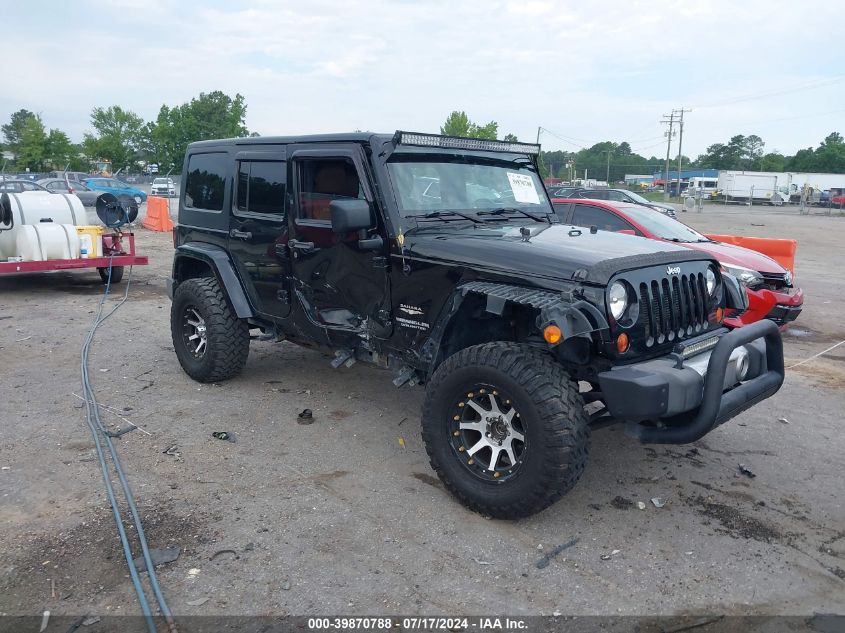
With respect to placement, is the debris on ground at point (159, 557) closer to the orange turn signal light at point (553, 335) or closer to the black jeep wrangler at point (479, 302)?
the black jeep wrangler at point (479, 302)

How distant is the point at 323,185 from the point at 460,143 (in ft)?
3.36

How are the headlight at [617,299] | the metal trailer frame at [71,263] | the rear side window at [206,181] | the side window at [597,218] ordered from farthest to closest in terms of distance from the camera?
the metal trailer frame at [71,263] → the side window at [597,218] → the rear side window at [206,181] → the headlight at [617,299]

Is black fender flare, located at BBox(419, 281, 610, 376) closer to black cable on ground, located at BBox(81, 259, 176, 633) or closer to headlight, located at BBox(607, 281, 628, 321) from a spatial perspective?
headlight, located at BBox(607, 281, 628, 321)

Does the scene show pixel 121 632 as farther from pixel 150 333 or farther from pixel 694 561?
pixel 150 333

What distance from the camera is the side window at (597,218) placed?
900cm

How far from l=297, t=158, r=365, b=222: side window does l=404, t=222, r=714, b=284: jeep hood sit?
2.17ft

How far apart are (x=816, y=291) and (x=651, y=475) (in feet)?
29.6

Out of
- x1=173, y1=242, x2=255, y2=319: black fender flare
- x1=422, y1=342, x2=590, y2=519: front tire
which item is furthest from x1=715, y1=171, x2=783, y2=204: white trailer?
x1=422, y1=342, x2=590, y2=519: front tire

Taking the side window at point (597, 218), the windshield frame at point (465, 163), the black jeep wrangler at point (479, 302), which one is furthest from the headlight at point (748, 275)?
the windshield frame at point (465, 163)

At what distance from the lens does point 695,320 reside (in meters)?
4.14

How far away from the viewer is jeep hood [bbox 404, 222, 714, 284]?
371cm

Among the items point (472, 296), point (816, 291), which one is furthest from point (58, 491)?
point (816, 291)

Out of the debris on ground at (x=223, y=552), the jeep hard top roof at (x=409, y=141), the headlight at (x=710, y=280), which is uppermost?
the jeep hard top roof at (x=409, y=141)

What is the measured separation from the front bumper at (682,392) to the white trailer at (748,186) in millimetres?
58777
